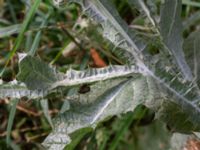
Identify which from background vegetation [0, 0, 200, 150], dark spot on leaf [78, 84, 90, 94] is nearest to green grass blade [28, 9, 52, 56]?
background vegetation [0, 0, 200, 150]

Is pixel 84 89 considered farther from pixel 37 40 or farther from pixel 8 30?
pixel 8 30

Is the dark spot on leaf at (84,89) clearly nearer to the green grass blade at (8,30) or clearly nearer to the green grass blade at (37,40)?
the green grass blade at (37,40)

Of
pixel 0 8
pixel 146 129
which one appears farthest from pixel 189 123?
pixel 0 8

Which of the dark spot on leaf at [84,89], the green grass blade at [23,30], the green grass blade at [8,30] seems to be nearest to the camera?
the dark spot on leaf at [84,89]

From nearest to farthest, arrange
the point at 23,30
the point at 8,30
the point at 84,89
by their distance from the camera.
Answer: the point at 84,89
the point at 23,30
the point at 8,30

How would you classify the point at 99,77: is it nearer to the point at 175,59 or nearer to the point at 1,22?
the point at 175,59

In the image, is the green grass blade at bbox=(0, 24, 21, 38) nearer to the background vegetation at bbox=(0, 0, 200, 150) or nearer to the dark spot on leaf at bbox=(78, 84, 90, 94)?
the background vegetation at bbox=(0, 0, 200, 150)

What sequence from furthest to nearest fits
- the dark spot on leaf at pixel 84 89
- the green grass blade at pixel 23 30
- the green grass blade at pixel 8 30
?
the green grass blade at pixel 8 30, the green grass blade at pixel 23 30, the dark spot on leaf at pixel 84 89

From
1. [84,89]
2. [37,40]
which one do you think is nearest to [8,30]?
[37,40]

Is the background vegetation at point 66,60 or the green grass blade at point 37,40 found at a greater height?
the green grass blade at point 37,40

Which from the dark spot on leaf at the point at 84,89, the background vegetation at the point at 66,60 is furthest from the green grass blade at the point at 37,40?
the dark spot on leaf at the point at 84,89

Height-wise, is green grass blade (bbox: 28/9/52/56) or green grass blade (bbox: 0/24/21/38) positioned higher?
green grass blade (bbox: 0/24/21/38)
